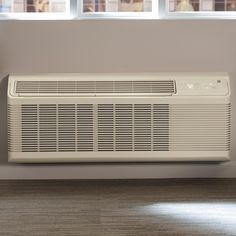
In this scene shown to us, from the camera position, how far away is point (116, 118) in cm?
377

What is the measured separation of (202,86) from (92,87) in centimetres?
75

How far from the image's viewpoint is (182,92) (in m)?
3.78

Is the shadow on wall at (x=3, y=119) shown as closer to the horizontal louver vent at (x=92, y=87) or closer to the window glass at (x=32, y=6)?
the horizontal louver vent at (x=92, y=87)

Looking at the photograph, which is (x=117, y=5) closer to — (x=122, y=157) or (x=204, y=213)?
(x=122, y=157)

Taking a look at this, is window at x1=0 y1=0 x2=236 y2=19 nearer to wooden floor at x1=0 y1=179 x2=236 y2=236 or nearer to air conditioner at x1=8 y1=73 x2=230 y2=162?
air conditioner at x1=8 y1=73 x2=230 y2=162

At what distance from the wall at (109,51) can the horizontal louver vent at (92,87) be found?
15cm

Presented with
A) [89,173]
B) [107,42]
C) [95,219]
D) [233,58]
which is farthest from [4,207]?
[233,58]

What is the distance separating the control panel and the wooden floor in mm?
621

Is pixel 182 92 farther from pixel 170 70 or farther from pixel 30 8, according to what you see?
pixel 30 8

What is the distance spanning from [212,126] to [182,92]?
307 mm

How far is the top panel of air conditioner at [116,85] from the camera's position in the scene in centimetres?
→ 376

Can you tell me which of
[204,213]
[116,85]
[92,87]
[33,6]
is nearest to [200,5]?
[116,85]

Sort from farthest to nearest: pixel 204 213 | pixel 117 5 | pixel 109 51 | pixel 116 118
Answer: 1. pixel 117 5
2. pixel 109 51
3. pixel 116 118
4. pixel 204 213

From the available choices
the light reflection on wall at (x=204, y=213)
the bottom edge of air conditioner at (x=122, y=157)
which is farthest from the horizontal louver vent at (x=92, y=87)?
the light reflection on wall at (x=204, y=213)
